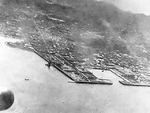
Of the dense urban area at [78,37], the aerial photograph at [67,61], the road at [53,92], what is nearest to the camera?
the road at [53,92]

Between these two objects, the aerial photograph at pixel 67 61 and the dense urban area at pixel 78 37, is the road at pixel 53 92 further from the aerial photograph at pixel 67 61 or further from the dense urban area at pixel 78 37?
the dense urban area at pixel 78 37

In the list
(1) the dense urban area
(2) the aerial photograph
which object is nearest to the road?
(2) the aerial photograph

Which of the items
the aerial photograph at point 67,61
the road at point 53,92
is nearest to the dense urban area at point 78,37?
the aerial photograph at point 67,61

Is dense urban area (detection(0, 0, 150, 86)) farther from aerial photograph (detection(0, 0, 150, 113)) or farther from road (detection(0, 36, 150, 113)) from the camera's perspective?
road (detection(0, 36, 150, 113))

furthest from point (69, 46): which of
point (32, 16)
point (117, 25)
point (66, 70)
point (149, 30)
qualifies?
point (149, 30)

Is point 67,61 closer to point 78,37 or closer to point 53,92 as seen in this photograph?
point 53,92

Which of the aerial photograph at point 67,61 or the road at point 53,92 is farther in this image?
the aerial photograph at point 67,61

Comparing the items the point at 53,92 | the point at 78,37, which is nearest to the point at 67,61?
the point at 53,92
